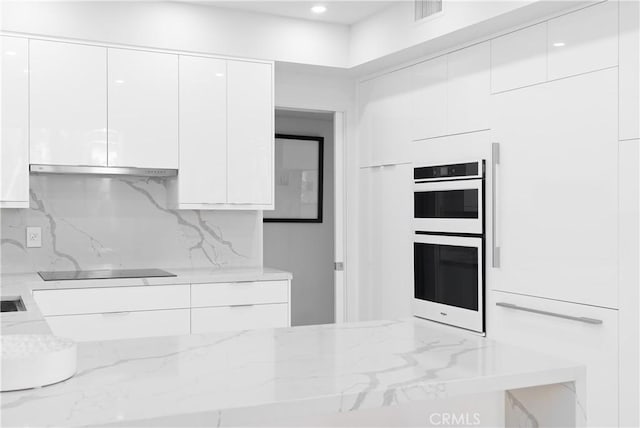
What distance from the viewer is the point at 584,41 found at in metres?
3.13

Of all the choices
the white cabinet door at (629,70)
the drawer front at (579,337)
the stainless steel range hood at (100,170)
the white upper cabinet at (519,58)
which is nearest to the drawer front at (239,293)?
the stainless steel range hood at (100,170)

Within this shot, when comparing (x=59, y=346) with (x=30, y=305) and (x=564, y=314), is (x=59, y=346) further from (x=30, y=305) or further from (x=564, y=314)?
(x=564, y=314)

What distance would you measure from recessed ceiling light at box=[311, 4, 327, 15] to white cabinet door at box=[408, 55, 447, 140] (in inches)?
27.1

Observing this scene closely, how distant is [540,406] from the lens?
1614 millimetres

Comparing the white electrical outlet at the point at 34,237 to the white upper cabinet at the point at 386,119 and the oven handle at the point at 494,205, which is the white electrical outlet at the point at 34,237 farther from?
the oven handle at the point at 494,205

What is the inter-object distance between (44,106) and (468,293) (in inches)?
104

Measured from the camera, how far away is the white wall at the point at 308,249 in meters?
6.32

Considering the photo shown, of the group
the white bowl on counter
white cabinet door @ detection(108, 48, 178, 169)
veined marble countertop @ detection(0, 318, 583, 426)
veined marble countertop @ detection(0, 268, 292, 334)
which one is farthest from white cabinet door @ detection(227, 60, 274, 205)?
the white bowl on counter

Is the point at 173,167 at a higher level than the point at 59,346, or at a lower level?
higher

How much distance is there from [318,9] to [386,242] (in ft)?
5.42

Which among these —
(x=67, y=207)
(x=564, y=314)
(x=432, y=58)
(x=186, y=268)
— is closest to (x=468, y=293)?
(x=564, y=314)

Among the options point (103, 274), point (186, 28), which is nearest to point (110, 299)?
point (103, 274)

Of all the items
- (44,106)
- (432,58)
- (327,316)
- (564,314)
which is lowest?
(327,316)

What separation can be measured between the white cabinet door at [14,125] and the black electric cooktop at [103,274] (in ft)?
1.46
